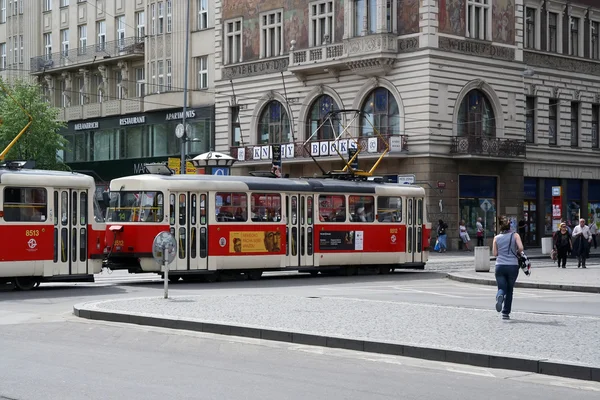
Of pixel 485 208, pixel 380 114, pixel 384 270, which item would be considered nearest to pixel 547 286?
pixel 384 270

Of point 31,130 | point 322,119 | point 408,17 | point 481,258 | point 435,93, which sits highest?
point 408,17

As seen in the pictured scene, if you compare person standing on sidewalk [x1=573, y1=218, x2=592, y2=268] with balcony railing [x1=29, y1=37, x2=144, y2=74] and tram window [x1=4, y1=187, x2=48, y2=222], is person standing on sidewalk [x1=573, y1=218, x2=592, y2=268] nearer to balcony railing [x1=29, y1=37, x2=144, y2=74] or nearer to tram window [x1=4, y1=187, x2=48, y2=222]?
tram window [x1=4, y1=187, x2=48, y2=222]

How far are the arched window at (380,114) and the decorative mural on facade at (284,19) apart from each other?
11.5 feet

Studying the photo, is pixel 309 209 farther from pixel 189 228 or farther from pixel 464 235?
pixel 464 235

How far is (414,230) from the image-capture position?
33.9m

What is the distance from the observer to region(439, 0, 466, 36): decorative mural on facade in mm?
48156

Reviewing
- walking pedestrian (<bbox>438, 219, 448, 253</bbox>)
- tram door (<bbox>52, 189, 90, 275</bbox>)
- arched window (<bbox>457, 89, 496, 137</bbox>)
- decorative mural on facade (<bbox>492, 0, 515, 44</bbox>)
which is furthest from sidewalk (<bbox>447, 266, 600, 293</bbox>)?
decorative mural on facade (<bbox>492, 0, 515, 44</bbox>)

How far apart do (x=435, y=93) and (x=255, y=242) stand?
20917 mm

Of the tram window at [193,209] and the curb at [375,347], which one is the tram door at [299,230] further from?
the curb at [375,347]

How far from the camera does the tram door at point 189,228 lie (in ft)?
90.7

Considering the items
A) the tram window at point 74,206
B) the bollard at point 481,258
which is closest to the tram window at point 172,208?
the tram window at point 74,206

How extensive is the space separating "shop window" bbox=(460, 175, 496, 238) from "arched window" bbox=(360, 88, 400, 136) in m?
4.22

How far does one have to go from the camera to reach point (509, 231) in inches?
687

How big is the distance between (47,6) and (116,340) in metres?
59.7
